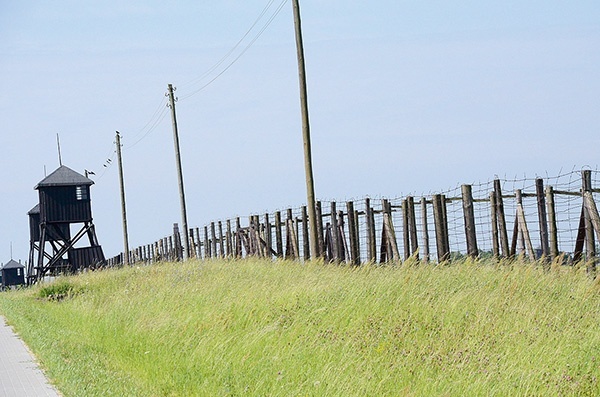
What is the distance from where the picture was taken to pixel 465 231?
19969 mm

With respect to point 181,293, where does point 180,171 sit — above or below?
above

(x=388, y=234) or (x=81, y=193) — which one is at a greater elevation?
(x=81, y=193)

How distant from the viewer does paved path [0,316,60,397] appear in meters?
10.6

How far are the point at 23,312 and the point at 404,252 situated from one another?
9.07 meters

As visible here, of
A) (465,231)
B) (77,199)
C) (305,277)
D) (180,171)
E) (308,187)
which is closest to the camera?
(305,277)

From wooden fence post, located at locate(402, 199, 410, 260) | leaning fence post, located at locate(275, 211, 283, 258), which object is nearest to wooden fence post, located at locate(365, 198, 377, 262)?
wooden fence post, located at locate(402, 199, 410, 260)

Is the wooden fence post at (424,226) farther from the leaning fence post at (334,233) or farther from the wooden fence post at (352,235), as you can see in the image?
the leaning fence post at (334,233)

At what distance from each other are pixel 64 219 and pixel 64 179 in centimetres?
272

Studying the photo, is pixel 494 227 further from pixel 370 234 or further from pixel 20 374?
pixel 20 374

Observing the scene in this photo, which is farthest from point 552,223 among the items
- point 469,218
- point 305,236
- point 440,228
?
point 305,236

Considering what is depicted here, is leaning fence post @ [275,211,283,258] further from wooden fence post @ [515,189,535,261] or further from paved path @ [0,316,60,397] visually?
paved path @ [0,316,60,397]

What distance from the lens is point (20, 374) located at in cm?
1211

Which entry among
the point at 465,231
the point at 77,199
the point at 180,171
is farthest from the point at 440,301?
the point at 77,199

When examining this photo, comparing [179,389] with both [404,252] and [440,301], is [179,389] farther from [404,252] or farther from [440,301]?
[404,252]
